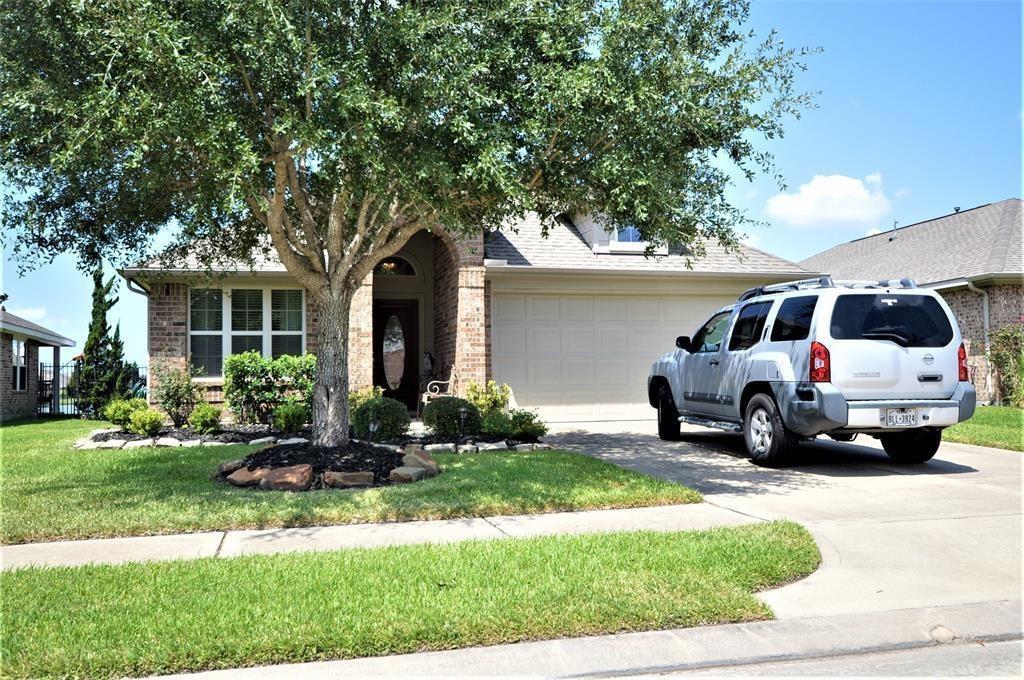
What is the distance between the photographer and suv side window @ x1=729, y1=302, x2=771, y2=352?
980cm

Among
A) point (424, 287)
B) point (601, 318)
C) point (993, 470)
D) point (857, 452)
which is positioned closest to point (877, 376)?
point (993, 470)

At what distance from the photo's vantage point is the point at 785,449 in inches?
360

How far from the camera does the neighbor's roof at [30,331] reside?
1894 cm

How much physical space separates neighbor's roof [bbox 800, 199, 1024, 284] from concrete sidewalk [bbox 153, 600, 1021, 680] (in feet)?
52.8

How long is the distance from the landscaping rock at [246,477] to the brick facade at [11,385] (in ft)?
45.1

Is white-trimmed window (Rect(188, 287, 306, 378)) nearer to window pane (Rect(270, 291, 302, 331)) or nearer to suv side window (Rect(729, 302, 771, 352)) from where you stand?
window pane (Rect(270, 291, 302, 331))

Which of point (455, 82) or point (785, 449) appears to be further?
point (785, 449)

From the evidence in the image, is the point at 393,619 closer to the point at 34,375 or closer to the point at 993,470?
the point at 993,470

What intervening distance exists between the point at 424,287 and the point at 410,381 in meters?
2.15

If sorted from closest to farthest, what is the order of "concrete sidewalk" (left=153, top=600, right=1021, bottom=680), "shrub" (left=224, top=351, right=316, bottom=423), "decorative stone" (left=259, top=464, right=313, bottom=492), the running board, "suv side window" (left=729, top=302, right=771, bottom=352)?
"concrete sidewalk" (left=153, top=600, right=1021, bottom=680)
"decorative stone" (left=259, top=464, right=313, bottom=492)
"suv side window" (left=729, top=302, right=771, bottom=352)
the running board
"shrub" (left=224, top=351, right=316, bottom=423)

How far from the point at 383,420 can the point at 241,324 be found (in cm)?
550

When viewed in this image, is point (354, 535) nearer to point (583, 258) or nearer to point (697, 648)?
point (697, 648)

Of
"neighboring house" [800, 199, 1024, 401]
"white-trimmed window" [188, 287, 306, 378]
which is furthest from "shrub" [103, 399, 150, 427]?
"neighboring house" [800, 199, 1024, 401]

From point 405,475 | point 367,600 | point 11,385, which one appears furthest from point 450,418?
point 11,385
